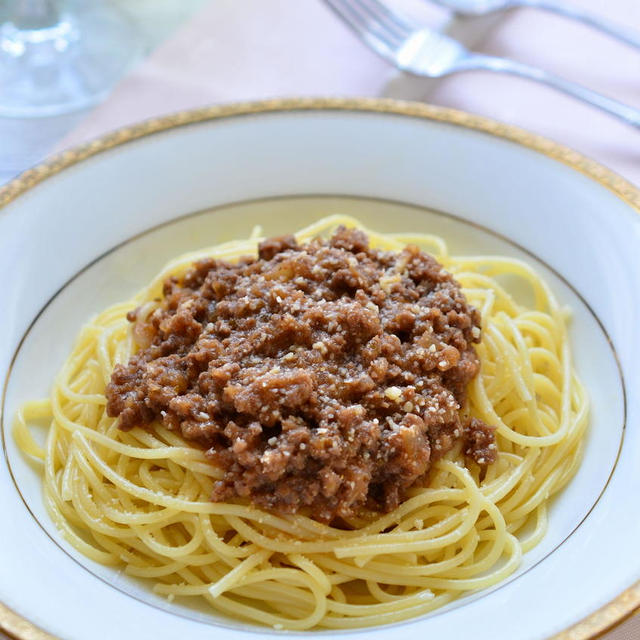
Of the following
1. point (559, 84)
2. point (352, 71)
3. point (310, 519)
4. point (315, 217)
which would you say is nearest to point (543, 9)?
point (559, 84)

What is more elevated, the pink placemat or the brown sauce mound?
the pink placemat

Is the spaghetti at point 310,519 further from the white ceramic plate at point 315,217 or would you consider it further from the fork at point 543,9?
the fork at point 543,9

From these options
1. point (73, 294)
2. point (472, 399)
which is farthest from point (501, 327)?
point (73, 294)

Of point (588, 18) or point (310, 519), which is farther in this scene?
point (588, 18)

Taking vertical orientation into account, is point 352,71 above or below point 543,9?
below

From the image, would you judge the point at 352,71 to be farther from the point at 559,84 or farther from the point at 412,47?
the point at 559,84

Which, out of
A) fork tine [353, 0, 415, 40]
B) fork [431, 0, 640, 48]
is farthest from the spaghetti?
fork [431, 0, 640, 48]

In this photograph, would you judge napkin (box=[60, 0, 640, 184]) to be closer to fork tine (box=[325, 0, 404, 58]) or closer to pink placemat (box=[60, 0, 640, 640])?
pink placemat (box=[60, 0, 640, 640])

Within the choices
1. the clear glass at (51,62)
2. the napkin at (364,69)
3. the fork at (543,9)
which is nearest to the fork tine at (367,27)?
the napkin at (364,69)
